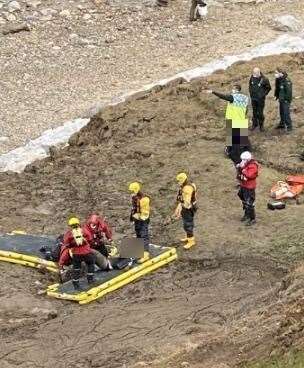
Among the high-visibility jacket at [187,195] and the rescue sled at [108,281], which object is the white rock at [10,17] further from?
the rescue sled at [108,281]

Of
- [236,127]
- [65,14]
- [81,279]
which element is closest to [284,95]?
[236,127]

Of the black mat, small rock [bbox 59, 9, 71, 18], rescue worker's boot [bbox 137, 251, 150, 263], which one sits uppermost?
small rock [bbox 59, 9, 71, 18]

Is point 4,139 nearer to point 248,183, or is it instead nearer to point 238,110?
point 238,110

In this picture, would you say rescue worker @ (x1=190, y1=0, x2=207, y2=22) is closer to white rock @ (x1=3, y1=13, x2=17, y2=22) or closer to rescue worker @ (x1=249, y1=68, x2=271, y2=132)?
white rock @ (x1=3, y1=13, x2=17, y2=22)

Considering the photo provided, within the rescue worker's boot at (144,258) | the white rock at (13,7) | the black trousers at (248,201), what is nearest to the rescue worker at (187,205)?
the rescue worker's boot at (144,258)

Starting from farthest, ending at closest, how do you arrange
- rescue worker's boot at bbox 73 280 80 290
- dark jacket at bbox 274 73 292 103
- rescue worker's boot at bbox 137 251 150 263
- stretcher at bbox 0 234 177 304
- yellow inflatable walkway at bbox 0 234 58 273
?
dark jacket at bbox 274 73 292 103 → yellow inflatable walkway at bbox 0 234 58 273 → rescue worker's boot at bbox 137 251 150 263 → rescue worker's boot at bbox 73 280 80 290 → stretcher at bbox 0 234 177 304

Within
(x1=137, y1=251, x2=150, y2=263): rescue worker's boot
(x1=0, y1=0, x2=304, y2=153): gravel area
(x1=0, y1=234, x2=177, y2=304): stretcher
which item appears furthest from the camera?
(x1=0, y1=0, x2=304, y2=153): gravel area

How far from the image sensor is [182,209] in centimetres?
1781

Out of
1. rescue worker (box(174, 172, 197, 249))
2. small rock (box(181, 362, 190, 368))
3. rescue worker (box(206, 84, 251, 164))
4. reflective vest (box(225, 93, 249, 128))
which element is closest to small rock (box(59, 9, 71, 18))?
rescue worker (box(206, 84, 251, 164))

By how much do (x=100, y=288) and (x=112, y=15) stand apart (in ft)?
62.6

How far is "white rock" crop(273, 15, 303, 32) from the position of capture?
32.9 meters

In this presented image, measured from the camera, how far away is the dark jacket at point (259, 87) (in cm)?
2281

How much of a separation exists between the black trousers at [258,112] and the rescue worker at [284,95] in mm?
450

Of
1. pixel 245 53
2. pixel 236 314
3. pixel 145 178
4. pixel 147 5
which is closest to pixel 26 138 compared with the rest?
pixel 145 178
